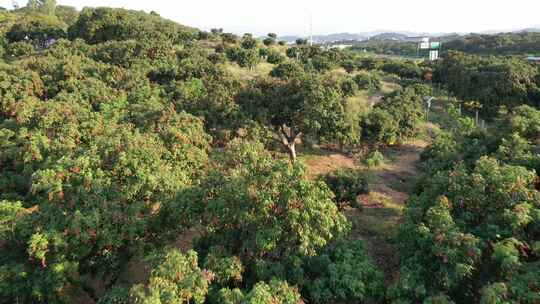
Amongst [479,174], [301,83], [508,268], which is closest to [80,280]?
[508,268]

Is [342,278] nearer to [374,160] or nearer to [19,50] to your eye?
[374,160]

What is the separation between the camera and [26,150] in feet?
62.7

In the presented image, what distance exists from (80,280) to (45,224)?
2.19 m

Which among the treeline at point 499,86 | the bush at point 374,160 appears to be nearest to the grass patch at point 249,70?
the treeline at point 499,86

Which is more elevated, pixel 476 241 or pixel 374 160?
pixel 476 241

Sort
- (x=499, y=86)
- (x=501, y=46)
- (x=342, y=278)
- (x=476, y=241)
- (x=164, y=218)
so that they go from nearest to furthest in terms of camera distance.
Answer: (x=476, y=241)
(x=342, y=278)
(x=164, y=218)
(x=499, y=86)
(x=501, y=46)

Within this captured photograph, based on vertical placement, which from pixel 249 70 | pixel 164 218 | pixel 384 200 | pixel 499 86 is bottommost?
pixel 384 200

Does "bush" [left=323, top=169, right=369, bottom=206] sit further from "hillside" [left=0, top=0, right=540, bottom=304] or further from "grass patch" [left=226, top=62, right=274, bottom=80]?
"grass patch" [left=226, top=62, right=274, bottom=80]

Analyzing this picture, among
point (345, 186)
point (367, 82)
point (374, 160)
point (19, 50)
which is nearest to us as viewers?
point (345, 186)

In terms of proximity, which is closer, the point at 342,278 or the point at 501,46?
the point at 342,278

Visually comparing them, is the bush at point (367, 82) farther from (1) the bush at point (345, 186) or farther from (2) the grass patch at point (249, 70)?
(1) the bush at point (345, 186)

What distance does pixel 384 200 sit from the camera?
990 inches

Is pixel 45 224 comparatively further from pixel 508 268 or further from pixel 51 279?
pixel 508 268

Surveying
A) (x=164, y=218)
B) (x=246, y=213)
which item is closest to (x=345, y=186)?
(x=246, y=213)
